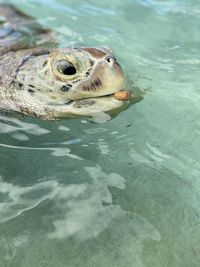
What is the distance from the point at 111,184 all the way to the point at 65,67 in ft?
1.59

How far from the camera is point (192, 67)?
2271 millimetres

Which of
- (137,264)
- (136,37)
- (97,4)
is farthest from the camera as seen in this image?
(97,4)

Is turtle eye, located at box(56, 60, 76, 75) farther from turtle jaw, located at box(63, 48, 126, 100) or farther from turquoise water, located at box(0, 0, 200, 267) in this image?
turquoise water, located at box(0, 0, 200, 267)

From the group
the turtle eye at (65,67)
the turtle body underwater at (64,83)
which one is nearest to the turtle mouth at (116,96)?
the turtle body underwater at (64,83)

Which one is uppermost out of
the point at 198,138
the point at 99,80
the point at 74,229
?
the point at 99,80

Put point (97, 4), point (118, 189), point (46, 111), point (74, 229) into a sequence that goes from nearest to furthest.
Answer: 1. point (74, 229)
2. point (118, 189)
3. point (46, 111)
4. point (97, 4)

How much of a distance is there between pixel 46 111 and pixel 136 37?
1324 mm

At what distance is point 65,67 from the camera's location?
158cm

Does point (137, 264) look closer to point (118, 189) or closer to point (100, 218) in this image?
point (100, 218)

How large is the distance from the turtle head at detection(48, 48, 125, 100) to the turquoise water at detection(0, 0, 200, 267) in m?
0.18

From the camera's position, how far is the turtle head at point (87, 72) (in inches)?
59.8

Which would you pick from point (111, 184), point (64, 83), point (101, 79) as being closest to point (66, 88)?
point (64, 83)

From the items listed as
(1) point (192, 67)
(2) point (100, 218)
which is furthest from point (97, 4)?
(2) point (100, 218)

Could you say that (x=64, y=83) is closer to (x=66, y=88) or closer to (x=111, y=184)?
(x=66, y=88)
